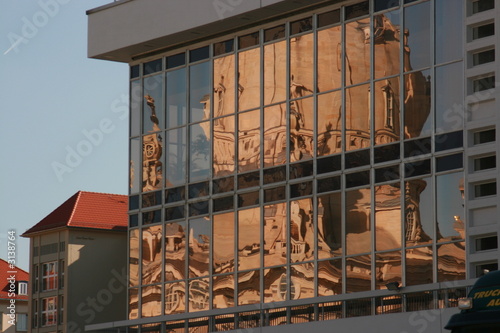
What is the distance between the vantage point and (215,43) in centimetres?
3428

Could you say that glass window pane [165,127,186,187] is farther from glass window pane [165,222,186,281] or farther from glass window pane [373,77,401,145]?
glass window pane [373,77,401,145]

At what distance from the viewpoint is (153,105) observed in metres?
36.0

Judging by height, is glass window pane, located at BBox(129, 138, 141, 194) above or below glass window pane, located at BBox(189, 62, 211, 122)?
below

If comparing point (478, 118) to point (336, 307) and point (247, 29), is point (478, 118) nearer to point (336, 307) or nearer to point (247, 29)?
point (336, 307)

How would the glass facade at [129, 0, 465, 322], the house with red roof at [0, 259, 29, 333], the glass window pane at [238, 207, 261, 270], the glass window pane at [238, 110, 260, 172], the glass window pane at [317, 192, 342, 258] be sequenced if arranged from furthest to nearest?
1. the house with red roof at [0, 259, 29, 333]
2. the glass window pane at [238, 110, 260, 172]
3. the glass window pane at [238, 207, 261, 270]
4. the glass window pane at [317, 192, 342, 258]
5. the glass facade at [129, 0, 465, 322]

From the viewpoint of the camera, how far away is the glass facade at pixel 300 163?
2794cm

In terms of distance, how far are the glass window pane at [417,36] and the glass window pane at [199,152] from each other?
7529 mm

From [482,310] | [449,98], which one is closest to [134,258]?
[449,98]

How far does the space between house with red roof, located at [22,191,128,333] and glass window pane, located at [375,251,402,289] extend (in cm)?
1607

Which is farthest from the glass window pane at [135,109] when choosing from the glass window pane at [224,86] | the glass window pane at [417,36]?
the glass window pane at [417,36]

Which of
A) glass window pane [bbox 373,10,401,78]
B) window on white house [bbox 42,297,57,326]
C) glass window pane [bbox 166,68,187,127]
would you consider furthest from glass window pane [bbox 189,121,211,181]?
window on white house [bbox 42,297,57,326]

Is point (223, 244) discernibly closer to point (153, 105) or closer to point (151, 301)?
point (151, 301)

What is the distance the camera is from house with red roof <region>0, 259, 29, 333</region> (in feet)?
238

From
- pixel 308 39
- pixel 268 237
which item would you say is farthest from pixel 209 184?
pixel 308 39
